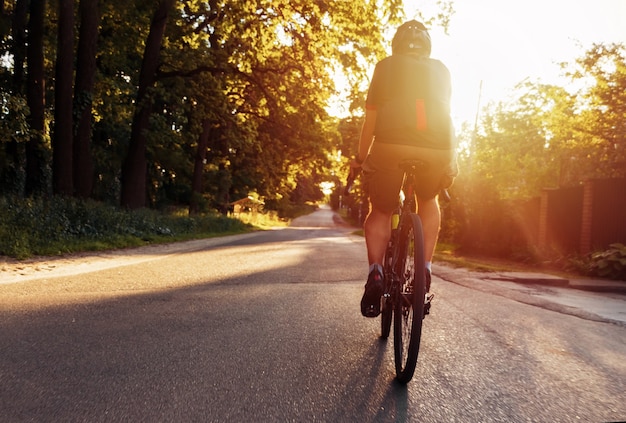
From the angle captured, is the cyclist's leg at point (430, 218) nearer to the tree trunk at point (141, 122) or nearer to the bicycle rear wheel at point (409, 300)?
the bicycle rear wheel at point (409, 300)

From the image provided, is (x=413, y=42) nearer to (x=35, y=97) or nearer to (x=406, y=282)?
(x=406, y=282)

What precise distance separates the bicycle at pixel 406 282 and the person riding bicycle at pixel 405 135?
0.07 meters

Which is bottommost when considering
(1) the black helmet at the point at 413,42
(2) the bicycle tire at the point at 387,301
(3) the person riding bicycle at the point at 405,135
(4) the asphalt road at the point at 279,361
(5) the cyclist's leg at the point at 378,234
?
(4) the asphalt road at the point at 279,361

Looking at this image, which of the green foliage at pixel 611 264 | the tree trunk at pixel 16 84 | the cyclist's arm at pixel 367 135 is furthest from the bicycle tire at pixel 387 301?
the tree trunk at pixel 16 84

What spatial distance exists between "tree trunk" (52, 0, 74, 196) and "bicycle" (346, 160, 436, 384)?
1266 centimetres

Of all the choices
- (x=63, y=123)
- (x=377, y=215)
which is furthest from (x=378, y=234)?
(x=63, y=123)

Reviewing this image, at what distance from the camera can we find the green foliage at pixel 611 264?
10453mm

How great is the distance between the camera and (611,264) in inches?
421

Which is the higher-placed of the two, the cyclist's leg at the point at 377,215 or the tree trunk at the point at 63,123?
the tree trunk at the point at 63,123

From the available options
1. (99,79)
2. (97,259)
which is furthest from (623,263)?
(99,79)

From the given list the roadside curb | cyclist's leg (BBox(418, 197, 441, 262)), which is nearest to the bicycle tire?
cyclist's leg (BBox(418, 197, 441, 262))

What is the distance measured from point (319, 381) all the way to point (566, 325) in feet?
10.2

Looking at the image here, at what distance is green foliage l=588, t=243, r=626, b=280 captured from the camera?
10453mm

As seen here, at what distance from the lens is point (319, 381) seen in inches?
112
